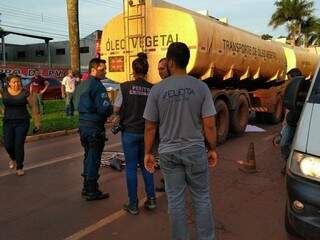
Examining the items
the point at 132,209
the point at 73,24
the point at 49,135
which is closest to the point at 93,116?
the point at 132,209

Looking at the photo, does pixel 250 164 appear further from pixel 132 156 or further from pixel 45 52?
pixel 45 52

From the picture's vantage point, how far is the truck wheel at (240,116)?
448 inches

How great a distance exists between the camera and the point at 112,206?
574cm

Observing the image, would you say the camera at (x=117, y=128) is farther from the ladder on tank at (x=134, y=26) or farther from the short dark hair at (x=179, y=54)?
the ladder on tank at (x=134, y=26)

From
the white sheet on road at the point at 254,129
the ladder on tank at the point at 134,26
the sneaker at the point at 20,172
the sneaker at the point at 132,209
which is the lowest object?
Result: the white sheet on road at the point at 254,129

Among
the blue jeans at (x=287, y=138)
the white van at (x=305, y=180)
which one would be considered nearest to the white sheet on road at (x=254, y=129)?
the blue jeans at (x=287, y=138)

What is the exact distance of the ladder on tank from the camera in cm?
1034

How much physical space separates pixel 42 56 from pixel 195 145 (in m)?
58.9

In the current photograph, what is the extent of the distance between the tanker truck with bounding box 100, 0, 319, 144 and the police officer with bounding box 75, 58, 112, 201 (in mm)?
4303

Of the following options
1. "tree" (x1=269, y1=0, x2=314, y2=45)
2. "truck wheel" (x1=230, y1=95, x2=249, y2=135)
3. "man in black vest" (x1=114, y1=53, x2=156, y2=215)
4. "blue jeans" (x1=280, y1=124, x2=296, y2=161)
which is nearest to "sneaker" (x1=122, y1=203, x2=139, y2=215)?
"man in black vest" (x1=114, y1=53, x2=156, y2=215)

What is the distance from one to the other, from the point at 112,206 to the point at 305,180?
280 centimetres

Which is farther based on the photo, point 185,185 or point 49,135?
point 49,135

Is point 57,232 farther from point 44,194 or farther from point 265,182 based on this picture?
point 265,182

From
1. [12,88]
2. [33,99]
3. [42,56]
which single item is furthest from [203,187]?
[42,56]
